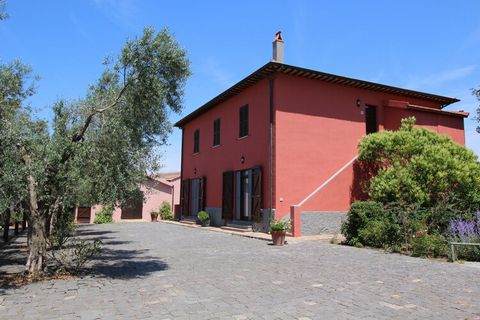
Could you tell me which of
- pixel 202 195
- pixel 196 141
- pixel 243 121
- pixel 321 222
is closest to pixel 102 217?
pixel 196 141

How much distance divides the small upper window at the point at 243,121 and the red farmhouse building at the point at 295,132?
4 centimetres

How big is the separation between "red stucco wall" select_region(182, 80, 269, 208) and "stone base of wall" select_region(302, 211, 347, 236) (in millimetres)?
1747

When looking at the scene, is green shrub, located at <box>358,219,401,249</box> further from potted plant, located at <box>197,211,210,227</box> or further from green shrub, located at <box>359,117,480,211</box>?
potted plant, located at <box>197,211,210,227</box>

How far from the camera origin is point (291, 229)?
14.0m

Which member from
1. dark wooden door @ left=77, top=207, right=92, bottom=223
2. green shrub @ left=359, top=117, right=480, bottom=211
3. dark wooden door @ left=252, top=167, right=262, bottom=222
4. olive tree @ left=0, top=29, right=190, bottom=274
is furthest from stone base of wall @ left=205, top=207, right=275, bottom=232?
dark wooden door @ left=77, top=207, right=92, bottom=223

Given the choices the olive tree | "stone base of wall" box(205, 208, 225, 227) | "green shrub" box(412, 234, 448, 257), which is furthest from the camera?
"stone base of wall" box(205, 208, 225, 227)

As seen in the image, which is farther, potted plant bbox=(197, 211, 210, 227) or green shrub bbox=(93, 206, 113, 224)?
green shrub bbox=(93, 206, 113, 224)

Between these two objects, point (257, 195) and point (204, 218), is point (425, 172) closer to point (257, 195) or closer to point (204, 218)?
point (257, 195)

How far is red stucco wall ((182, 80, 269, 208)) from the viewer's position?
623 inches

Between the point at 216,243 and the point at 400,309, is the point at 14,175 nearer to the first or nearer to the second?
the point at 400,309

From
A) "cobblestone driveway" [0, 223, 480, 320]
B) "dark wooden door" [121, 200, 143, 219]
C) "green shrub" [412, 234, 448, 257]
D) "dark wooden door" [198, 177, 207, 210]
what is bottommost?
"cobblestone driveway" [0, 223, 480, 320]

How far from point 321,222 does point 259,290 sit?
8.52m

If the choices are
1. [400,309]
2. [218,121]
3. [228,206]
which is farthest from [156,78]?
[218,121]

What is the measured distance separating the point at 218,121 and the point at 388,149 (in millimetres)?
8685
